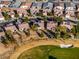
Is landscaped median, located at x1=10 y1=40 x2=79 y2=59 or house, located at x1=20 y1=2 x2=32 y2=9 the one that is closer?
landscaped median, located at x1=10 y1=40 x2=79 y2=59

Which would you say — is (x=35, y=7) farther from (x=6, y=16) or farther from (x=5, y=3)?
(x=5, y=3)

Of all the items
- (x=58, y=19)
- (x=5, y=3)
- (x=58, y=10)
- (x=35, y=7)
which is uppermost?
(x=5, y=3)

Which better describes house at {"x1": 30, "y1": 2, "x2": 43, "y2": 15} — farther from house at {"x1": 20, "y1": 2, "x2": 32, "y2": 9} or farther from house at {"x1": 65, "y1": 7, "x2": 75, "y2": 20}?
house at {"x1": 65, "y1": 7, "x2": 75, "y2": 20}

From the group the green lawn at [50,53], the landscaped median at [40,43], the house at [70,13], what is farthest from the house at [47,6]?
the green lawn at [50,53]

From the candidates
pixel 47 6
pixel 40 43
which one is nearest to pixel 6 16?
pixel 47 6

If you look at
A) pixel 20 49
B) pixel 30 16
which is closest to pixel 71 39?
pixel 20 49

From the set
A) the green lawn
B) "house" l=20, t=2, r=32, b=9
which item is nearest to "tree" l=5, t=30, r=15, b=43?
the green lawn

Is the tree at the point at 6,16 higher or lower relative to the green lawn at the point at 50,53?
higher

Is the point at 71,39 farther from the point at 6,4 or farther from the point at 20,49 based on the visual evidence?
the point at 6,4

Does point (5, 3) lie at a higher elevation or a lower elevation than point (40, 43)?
higher

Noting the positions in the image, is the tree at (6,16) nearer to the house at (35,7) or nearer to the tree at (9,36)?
the house at (35,7)
